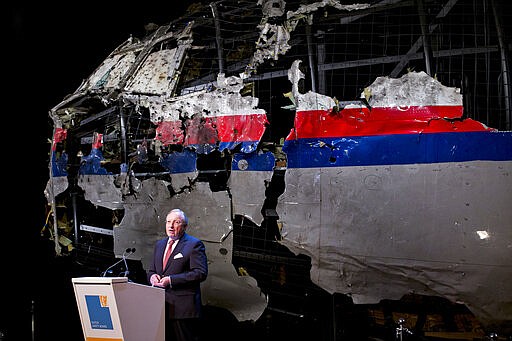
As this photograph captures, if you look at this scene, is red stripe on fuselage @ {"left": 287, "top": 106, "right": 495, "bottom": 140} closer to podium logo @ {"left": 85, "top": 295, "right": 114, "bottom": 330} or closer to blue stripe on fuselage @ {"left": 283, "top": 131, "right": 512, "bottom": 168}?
blue stripe on fuselage @ {"left": 283, "top": 131, "right": 512, "bottom": 168}

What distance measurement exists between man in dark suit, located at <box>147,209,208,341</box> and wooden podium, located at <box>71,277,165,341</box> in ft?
0.64

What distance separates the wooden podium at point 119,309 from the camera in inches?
149

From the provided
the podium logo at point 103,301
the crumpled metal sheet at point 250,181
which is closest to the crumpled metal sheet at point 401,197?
the crumpled metal sheet at point 250,181

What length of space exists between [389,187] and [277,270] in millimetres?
1333

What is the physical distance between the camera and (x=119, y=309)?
3.78 metres

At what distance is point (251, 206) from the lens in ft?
15.3

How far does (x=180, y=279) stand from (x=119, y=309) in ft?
1.79

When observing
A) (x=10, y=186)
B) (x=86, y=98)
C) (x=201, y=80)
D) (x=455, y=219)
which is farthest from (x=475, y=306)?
(x=10, y=186)

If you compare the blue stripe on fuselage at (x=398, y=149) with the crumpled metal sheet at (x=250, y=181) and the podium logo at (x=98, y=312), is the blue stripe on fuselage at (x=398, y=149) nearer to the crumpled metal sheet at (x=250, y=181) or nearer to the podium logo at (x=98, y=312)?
the crumpled metal sheet at (x=250, y=181)

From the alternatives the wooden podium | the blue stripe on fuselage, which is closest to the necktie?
the wooden podium

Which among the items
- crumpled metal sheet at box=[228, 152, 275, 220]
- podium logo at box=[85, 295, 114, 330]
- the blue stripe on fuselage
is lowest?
podium logo at box=[85, 295, 114, 330]

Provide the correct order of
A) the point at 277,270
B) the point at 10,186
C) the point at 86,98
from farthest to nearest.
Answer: the point at 10,186 → the point at 86,98 → the point at 277,270

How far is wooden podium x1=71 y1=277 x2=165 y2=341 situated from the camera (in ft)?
12.4

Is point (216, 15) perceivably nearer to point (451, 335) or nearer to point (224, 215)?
point (224, 215)
